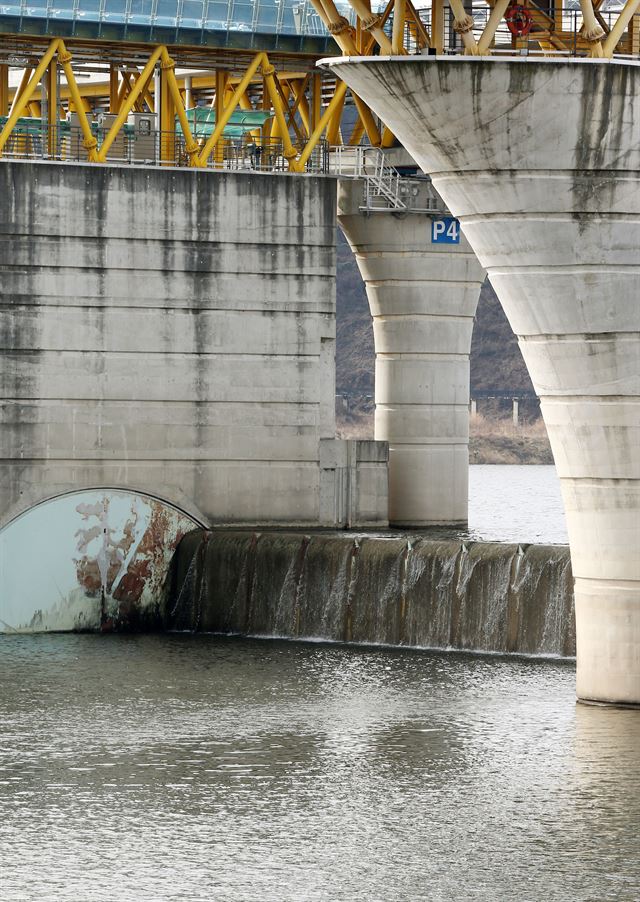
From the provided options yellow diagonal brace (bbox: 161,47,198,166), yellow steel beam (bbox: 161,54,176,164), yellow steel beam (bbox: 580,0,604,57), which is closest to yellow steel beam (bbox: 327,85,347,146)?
yellow steel beam (bbox: 161,54,176,164)

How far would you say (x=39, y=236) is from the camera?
5534 cm

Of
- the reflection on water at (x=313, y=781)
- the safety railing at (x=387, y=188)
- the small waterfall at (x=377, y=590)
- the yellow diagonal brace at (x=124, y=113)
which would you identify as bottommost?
the reflection on water at (x=313, y=781)

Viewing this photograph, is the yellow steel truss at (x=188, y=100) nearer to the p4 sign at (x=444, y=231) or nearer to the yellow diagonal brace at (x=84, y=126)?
the yellow diagonal brace at (x=84, y=126)

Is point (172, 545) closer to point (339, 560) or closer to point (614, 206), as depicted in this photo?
point (339, 560)

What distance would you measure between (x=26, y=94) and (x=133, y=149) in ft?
12.4

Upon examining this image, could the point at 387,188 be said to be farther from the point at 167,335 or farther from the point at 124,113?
the point at 167,335

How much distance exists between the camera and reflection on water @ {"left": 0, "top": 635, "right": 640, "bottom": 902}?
94.0 ft

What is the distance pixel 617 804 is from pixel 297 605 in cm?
2057

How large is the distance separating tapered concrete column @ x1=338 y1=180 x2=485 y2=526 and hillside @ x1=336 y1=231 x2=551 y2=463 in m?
103

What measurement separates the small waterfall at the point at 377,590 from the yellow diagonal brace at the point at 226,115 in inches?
414

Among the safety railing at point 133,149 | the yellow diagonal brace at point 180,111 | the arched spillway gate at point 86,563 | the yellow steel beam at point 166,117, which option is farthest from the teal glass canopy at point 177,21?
the arched spillway gate at point 86,563

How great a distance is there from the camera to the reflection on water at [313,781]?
2864cm

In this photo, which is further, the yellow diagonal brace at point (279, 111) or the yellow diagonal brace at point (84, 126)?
the yellow diagonal brace at point (279, 111)

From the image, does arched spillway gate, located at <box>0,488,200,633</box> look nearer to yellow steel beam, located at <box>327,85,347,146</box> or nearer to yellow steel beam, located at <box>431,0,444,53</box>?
yellow steel beam, located at <box>327,85,347,146</box>
